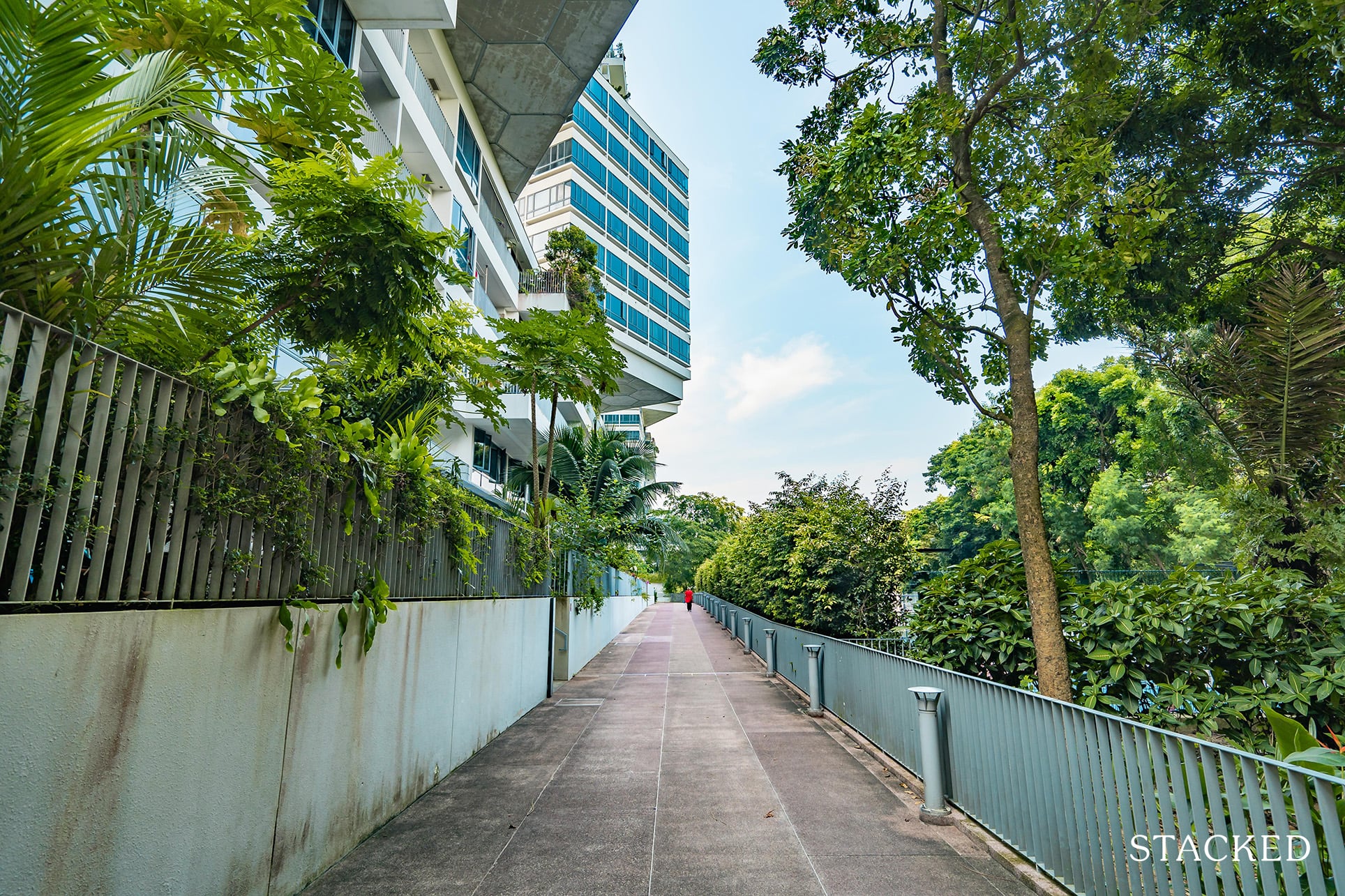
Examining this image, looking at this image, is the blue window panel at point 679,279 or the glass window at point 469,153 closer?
the glass window at point 469,153

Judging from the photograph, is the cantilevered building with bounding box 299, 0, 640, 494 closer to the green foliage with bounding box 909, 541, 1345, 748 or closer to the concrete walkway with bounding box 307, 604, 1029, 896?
the concrete walkway with bounding box 307, 604, 1029, 896

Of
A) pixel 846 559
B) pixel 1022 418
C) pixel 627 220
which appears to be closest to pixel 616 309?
pixel 627 220

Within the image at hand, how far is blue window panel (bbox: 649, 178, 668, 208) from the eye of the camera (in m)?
42.2

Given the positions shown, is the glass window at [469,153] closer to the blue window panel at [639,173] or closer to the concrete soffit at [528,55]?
the concrete soffit at [528,55]

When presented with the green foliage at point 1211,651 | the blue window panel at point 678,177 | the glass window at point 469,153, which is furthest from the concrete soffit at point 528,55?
Answer: the blue window panel at point 678,177

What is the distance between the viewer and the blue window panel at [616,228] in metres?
36.9

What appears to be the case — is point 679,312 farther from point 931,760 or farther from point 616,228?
point 931,760

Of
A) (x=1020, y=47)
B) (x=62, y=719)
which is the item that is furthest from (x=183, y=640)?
(x=1020, y=47)

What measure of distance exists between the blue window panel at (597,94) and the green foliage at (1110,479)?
1059 inches

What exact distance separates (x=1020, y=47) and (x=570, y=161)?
33.0m

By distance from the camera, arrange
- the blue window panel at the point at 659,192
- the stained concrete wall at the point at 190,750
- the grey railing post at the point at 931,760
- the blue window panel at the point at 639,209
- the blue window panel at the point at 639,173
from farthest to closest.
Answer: the blue window panel at the point at 659,192 → the blue window panel at the point at 639,173 → the blue window panel at the point at 639,209 → the grey railing post at the point at 931,760 → the stained concrete wall at the point at 190,750

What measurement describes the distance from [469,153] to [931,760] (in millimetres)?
21189

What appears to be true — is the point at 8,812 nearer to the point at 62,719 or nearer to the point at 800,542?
the point at 62,719

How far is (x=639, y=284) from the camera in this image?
37.8 meters
